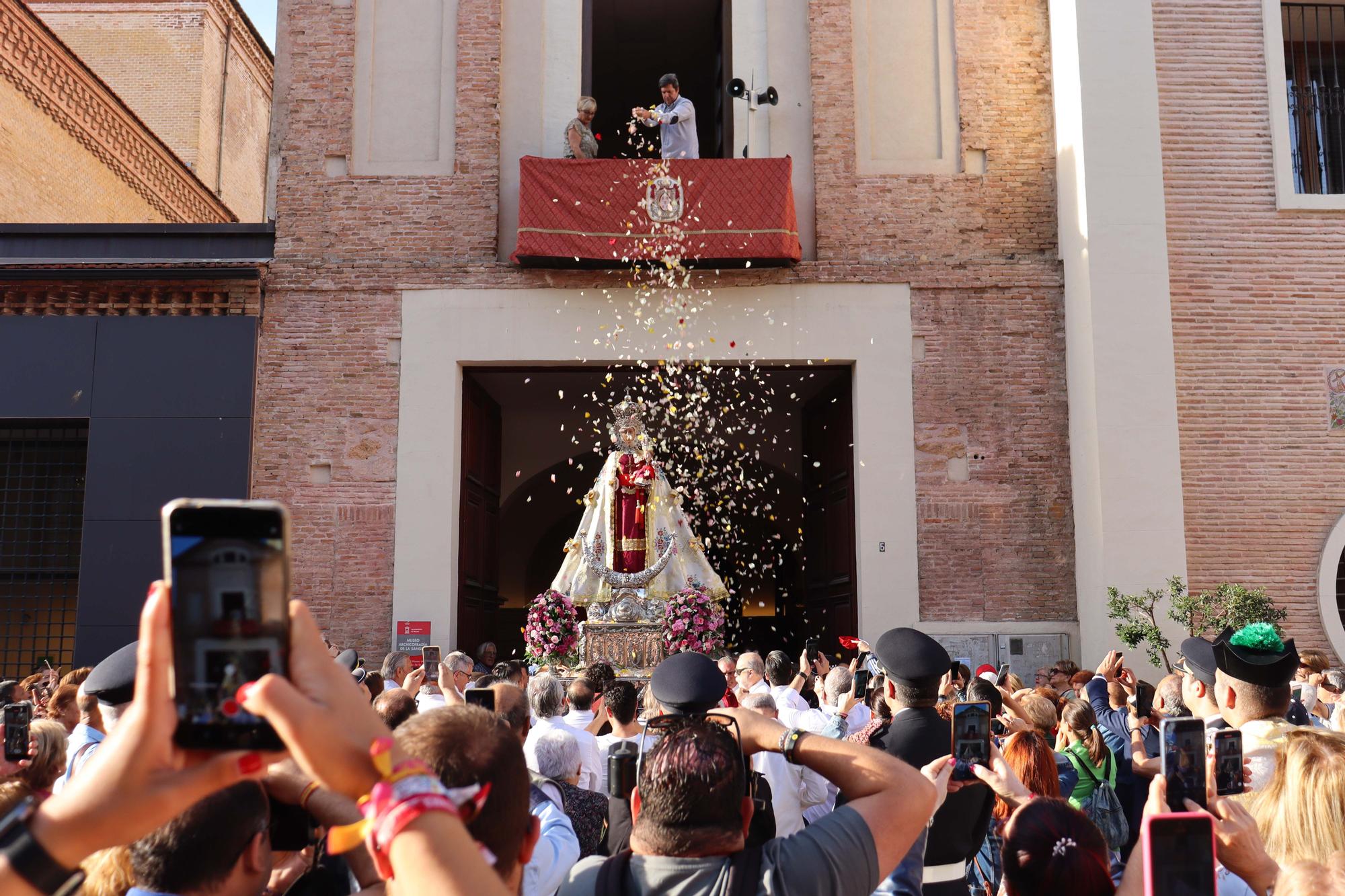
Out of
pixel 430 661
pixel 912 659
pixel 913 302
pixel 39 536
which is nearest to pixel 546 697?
pixel 430 661

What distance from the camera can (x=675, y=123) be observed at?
13781 mm

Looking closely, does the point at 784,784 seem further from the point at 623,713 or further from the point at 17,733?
the point at 17,733

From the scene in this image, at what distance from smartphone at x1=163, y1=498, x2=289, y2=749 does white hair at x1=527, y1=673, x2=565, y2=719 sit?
3858 mm

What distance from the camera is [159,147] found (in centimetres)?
1903

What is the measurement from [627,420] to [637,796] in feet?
37.1

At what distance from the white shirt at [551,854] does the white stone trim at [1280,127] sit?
12.5 m

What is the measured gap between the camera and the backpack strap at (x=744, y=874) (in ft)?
7.20

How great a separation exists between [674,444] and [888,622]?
4.96 metres

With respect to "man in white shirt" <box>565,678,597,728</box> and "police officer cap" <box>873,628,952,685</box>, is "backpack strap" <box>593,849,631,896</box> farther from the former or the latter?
"man in white shirt" <box>565,678,597,728</box>

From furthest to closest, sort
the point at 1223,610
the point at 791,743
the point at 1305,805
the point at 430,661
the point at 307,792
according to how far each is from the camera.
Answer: the point at 1223,610 → the point at 430,661 → the point at 1305,805 → the point at 791,743 → the point at 307,792

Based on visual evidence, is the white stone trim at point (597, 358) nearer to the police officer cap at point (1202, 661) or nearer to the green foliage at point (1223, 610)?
the green foliage at point (1223, 610)

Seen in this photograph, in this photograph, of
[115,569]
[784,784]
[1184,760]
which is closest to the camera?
[1184,760]

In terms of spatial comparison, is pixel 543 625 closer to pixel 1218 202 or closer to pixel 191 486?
pixel 191 486

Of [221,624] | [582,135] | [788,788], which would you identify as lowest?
[788,788]
